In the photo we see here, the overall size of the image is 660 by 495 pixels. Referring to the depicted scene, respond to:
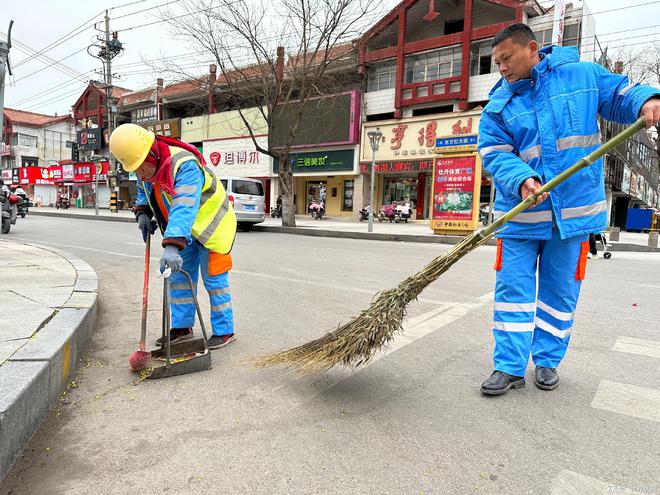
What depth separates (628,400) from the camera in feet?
7.95

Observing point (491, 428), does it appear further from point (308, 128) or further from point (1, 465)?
point (308, 128)

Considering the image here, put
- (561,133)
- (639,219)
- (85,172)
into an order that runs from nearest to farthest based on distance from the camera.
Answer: (561,133) < (639,219) < (85,172)

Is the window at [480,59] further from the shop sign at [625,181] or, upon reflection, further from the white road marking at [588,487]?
the white road marking at [588,487]

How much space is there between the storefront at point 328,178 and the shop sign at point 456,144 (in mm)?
9514

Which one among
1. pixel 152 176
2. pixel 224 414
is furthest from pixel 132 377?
pixel 152 176

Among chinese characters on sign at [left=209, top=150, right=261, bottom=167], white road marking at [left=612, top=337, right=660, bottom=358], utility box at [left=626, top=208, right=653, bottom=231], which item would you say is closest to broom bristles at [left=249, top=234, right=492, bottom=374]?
white road marking at [left=612, top=337, right=660, bottom=358]

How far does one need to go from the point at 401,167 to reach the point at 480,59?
19.5 ft

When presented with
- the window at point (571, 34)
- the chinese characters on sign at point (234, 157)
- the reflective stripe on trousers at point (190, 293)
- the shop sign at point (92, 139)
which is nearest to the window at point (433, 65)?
the window at point (571, 34)

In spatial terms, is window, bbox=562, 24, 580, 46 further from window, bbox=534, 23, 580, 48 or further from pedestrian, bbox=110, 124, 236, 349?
pedestrian, bbox=110, 124, 236, 349

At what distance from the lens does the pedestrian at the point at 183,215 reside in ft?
A: 8.54

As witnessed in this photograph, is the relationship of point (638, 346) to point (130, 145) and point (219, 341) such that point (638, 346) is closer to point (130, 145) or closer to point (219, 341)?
point (219, 341)

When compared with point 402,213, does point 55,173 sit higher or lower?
higher

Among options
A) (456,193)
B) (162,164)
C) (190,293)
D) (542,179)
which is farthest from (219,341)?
(456,193)

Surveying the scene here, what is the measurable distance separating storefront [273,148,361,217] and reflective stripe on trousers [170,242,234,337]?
2097 centimetres
